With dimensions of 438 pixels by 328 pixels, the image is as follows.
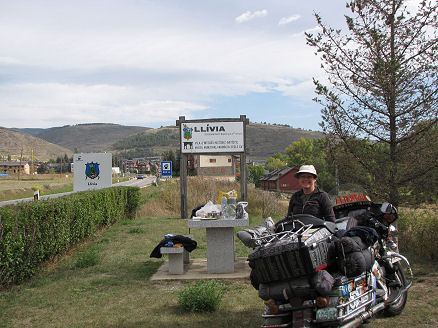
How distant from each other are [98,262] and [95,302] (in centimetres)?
318

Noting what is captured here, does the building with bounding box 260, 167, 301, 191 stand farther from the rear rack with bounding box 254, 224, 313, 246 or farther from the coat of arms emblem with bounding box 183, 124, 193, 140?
the rear rack with bounding box 254, 224, 313, 246

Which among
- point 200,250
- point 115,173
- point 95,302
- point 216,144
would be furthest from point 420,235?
point 115,173

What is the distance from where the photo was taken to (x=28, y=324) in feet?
19.5

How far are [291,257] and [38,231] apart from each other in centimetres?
567

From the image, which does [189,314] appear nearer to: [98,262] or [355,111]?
[98,262]

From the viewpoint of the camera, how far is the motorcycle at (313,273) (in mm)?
4305

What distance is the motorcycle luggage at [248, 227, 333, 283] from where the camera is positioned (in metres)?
4.24

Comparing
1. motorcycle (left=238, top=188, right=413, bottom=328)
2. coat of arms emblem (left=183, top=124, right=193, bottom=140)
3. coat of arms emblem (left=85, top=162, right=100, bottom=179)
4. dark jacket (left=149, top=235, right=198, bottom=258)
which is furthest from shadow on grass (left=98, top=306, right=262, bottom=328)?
coat of arms emblem (left=85, top=162, right=100, bottom=179)

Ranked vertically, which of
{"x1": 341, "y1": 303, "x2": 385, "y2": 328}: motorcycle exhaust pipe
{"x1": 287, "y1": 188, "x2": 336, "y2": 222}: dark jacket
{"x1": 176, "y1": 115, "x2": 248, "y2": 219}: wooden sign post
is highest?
{"x1": 176, "y1": 115, "x2": 248, "y2": 219}: wooden sign post

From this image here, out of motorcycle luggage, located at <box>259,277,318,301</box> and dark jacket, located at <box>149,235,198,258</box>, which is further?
dark jacket, located at <box>149,235,198,258</box>

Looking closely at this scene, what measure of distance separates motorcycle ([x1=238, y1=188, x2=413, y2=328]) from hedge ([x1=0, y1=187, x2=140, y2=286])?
4379 mm

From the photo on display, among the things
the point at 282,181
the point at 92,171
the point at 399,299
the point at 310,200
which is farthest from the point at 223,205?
the point at 282,181

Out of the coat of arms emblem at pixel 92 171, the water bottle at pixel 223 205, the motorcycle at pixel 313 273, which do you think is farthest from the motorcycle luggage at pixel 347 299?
the coat of arms emblem at pixel 92 171

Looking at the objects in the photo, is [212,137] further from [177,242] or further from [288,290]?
[288,290]
